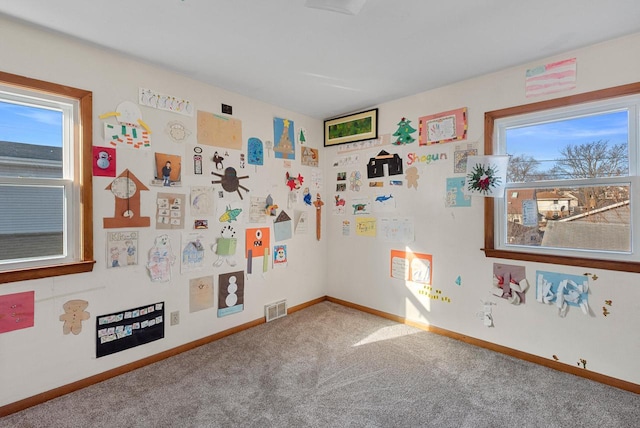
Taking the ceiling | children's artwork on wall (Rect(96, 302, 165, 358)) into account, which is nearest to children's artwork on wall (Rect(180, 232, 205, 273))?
children's artwork on wall (Rect(96, 302, 165, 358))

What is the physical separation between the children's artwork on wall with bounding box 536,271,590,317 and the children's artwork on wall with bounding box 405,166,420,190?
4.19ft

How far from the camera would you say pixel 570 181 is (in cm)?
228

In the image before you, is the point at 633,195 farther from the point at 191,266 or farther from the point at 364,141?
the point at 191,266

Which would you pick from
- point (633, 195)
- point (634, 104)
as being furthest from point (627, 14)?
point (633, 195)

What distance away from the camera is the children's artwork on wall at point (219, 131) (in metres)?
2.72

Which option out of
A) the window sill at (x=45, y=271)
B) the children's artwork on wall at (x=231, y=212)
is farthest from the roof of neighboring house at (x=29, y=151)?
the children's artwork on wall at (x=231, y=212)

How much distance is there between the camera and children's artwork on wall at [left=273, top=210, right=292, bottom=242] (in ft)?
11.0

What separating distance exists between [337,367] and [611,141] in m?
2.57

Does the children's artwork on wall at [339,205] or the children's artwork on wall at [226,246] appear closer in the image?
the children's artwork on wall at [226,246]

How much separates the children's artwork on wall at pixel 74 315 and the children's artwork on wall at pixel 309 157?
2.43 metres

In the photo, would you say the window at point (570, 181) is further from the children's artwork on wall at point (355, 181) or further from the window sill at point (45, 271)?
the window sill at point (45, 271)

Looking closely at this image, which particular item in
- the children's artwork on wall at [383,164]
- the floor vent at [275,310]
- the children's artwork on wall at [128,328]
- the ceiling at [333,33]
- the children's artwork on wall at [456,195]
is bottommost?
the floor vent at [275,310]

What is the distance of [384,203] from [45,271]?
2.86 meters

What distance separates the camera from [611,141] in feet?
7.07
